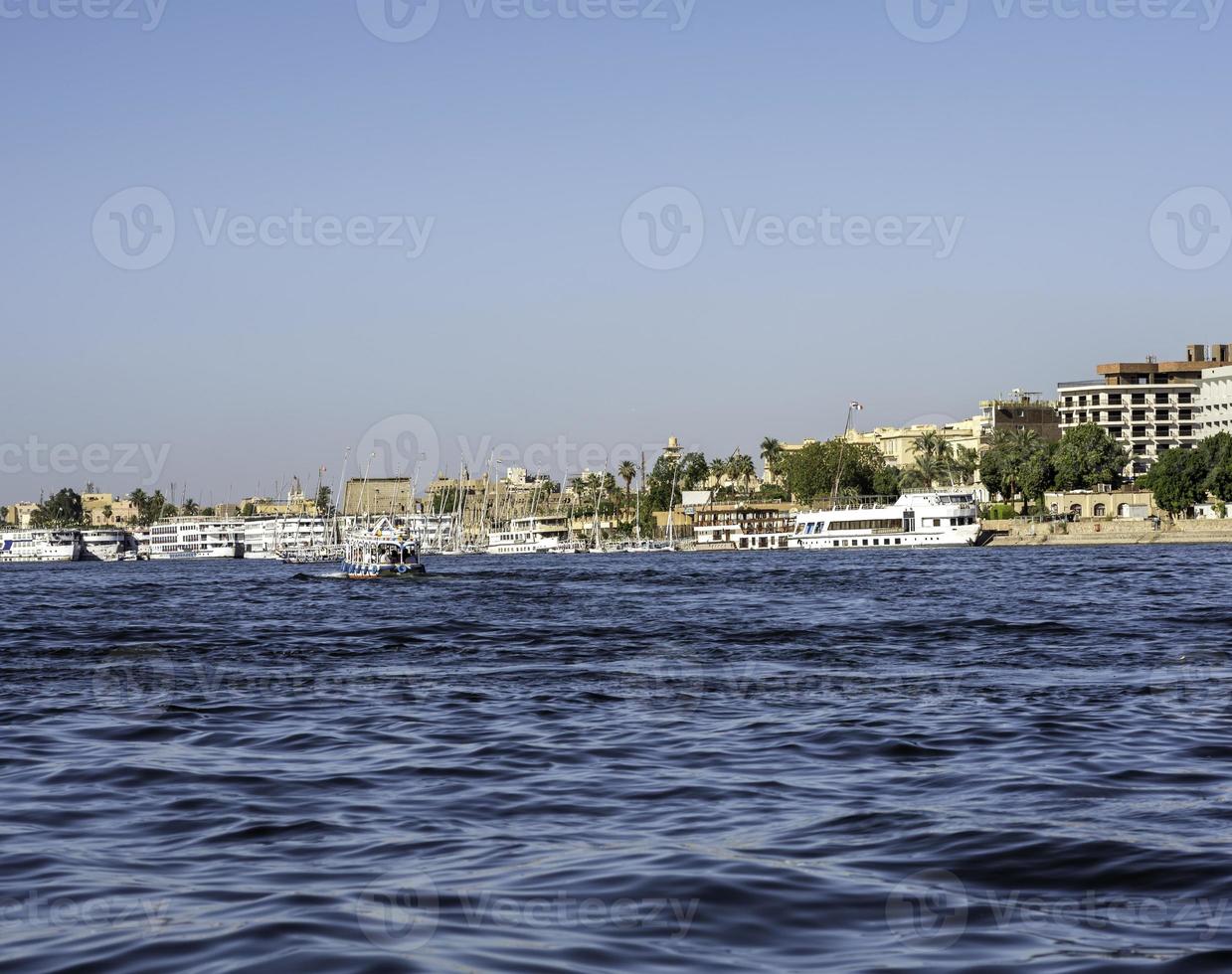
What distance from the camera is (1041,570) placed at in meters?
78.6

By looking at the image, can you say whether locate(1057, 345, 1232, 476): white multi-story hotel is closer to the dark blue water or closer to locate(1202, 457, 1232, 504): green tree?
locate(1202, 457, 1232, 504): green tree

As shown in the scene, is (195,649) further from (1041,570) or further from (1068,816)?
(1041,570)

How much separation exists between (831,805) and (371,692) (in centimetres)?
1124

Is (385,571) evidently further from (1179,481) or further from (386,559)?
(1179,481)

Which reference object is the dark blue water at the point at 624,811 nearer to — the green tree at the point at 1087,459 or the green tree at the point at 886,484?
the green tree at the point at 1087,459

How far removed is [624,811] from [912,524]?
145613 mm

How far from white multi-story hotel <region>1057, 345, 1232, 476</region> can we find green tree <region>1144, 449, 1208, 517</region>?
133 feet

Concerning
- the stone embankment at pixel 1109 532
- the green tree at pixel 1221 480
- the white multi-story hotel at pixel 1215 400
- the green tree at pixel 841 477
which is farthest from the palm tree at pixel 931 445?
the green tree at pixel 1221 480

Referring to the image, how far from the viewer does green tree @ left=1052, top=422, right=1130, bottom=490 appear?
6102 inches

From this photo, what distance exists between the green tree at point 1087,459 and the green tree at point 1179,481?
1354 cm

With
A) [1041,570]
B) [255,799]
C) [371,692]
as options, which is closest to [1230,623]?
[371,692]

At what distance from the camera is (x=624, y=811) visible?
39.4 feet

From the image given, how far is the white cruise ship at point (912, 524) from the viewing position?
15100 centimetres

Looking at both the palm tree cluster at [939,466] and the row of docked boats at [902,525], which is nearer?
the row of docked boats at [902,525]
